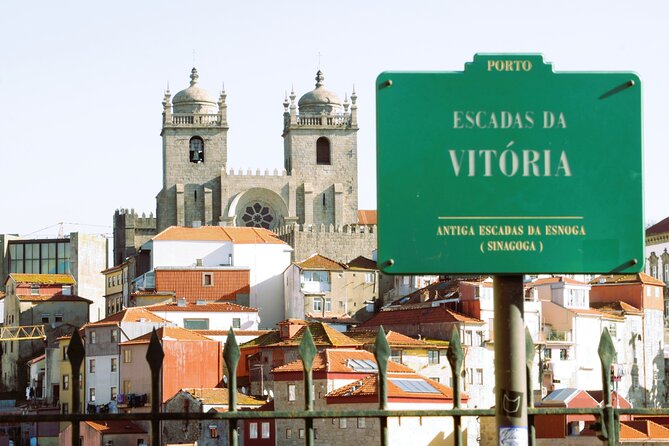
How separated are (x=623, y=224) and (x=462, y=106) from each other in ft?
3.16

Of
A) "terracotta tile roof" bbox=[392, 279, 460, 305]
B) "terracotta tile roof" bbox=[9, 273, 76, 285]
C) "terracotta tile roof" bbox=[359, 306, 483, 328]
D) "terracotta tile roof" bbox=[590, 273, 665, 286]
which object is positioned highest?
"terracotta tile roof" bbox=[9, 273, 76, 285]

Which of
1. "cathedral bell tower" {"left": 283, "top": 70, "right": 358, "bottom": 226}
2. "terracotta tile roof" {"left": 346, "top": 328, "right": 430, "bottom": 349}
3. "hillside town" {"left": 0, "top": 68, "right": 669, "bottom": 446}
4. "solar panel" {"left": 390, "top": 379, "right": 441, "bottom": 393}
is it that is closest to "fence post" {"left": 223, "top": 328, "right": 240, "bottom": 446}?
"hillside town" {"left": 0, "top": 68, "right": 669, "bottom": 446}

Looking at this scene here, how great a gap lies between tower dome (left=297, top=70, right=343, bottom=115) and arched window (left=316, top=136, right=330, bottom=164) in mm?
2425

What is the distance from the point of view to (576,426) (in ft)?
164

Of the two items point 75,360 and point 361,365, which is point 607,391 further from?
point 361,365

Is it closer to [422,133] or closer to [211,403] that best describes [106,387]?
[211,403]

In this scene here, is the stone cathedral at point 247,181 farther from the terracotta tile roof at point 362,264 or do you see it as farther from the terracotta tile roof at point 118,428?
the terracotta tile roof at point 118,428

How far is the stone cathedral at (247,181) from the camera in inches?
3536

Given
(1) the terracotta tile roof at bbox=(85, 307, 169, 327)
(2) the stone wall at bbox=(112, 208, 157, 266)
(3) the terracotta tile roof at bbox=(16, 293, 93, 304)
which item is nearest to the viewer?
(1) the terracotta tile roof at bbox=(85, 307, 169, 327)

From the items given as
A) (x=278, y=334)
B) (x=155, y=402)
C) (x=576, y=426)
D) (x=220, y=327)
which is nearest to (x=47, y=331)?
(x=220, y=327)

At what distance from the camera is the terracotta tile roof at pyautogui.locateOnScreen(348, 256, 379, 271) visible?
77438mm

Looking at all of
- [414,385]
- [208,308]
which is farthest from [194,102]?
[414,385]

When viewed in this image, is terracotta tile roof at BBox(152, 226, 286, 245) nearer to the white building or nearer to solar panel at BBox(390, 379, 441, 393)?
the white building

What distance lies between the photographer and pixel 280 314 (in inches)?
3002
